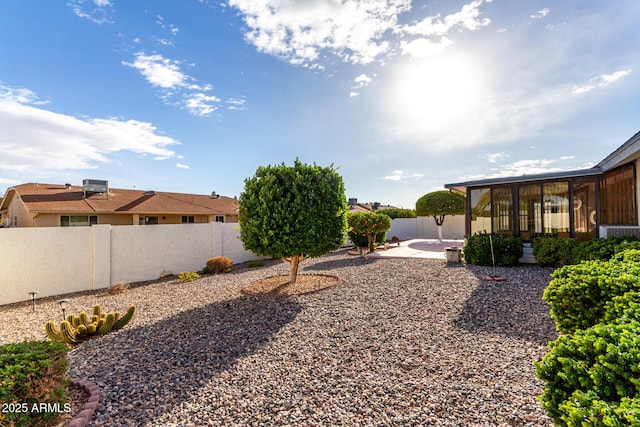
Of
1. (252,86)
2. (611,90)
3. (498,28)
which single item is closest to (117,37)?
(252,86)

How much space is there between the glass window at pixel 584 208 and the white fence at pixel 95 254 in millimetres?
12055

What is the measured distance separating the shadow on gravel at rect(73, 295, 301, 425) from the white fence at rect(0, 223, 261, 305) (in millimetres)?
4895

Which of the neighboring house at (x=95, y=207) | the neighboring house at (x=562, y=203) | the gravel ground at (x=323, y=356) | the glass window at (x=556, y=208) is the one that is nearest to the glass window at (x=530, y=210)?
the neighboring house at (x=562, y=203)

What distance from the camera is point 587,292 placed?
3.27m

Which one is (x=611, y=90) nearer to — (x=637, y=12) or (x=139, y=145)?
(x=637, y=12)

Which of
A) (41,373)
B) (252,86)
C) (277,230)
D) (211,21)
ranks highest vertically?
(211,21)

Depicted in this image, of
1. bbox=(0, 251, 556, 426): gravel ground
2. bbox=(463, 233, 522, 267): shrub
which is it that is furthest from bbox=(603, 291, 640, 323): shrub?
bbox=(463, 233, 522, 267): shrub

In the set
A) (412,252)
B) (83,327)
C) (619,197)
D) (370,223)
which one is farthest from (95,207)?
(619,197)

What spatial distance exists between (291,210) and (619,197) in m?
10.5

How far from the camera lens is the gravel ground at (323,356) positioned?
9.37 feet

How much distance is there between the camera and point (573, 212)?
10055mm

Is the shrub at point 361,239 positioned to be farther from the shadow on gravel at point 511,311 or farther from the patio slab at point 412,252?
the shadow on gravel at point 511,311

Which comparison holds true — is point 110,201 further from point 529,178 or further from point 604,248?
point 604,248

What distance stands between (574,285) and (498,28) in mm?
7569
